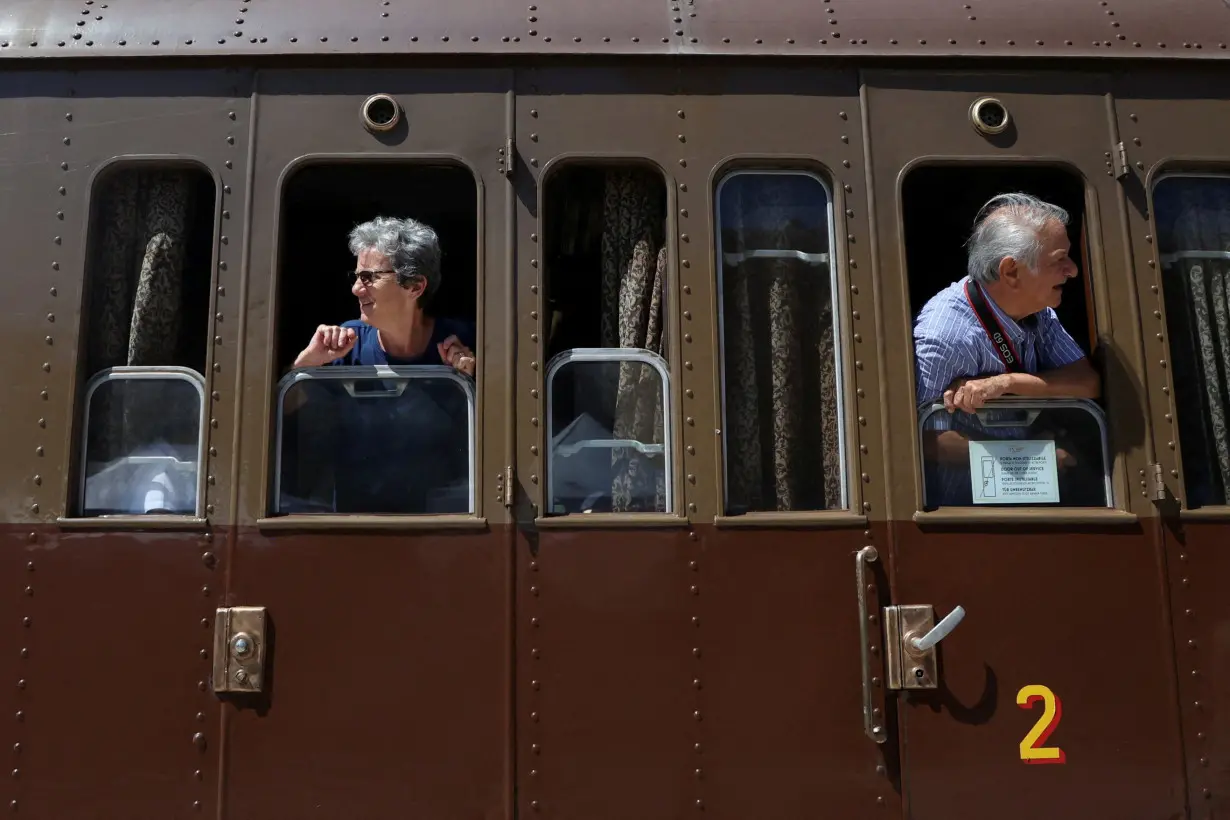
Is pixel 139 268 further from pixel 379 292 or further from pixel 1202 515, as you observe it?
pixel 1202 515

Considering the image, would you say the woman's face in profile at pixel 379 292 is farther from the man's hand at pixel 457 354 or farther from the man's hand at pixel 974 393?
the man's hand at pixel 974 393

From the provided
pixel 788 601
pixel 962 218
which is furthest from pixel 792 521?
pixel 962 218

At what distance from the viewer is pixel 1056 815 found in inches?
103

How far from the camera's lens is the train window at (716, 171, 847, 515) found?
9.23 feet

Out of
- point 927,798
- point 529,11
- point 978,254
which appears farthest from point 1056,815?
point 529,11

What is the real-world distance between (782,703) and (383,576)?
1162 millimetres

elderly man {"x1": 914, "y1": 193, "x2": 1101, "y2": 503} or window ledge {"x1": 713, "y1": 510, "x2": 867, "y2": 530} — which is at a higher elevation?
elderly man {"x1": 914, "y1": 193, "x2": 1101, "y2": 503}

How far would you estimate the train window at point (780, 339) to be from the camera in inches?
111

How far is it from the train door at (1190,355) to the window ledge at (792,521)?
891 millimetres

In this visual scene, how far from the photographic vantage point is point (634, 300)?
292 centimetres

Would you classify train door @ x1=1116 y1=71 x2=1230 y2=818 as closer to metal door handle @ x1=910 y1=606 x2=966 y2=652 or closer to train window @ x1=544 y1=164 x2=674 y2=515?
metal door handle @ x1=910 y1=606 x2=966 y2=652

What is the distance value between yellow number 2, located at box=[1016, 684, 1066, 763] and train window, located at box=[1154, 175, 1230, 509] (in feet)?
2.43

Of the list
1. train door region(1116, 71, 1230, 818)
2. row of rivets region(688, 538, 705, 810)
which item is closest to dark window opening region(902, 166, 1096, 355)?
train door region(1116, 71, 1230, 818)

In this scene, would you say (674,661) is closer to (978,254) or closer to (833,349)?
(833,349)
